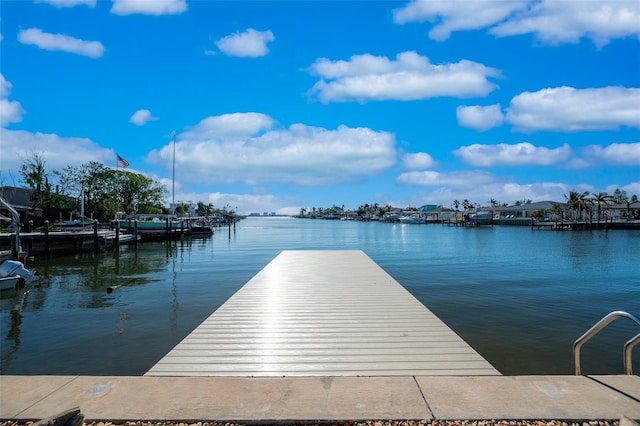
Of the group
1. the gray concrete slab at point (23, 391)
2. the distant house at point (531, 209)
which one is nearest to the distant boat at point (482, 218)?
the distant house at point (531, 209)

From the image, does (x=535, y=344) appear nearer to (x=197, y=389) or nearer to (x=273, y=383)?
(x=273, y=383)

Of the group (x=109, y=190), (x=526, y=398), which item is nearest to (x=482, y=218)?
(x=109, y=190)

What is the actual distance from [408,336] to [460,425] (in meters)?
3.45

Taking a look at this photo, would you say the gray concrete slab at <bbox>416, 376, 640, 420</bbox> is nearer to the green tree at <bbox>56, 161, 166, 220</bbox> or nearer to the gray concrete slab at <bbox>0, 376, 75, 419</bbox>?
the gray concrete slab at <bbox>0, 376, 75, 419</bbox>

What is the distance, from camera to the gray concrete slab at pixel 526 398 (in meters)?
3.88

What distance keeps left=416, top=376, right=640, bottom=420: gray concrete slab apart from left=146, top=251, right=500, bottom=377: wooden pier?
3.14 ft

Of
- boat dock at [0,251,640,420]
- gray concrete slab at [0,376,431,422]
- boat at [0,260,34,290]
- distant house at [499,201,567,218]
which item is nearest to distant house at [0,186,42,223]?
boat at [0,260,34,290]

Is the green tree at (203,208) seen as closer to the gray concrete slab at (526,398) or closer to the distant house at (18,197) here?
the distant house at (18,197)

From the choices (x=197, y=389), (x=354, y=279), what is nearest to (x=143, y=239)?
(x=354, y=279)

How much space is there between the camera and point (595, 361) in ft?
26.5

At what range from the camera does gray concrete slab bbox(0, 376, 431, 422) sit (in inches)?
154

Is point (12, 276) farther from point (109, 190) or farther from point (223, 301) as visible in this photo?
point (109, 190)

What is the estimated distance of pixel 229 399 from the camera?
4230 mm

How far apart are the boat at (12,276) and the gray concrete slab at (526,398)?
16769mm
